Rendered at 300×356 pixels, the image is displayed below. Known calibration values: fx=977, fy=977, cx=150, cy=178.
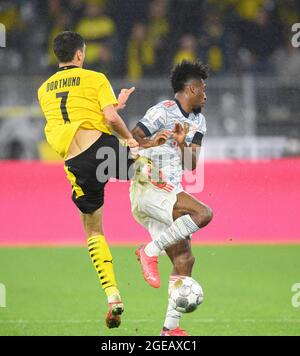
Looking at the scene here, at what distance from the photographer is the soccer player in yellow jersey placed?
7.51 m

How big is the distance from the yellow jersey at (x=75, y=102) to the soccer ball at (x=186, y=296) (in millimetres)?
1364

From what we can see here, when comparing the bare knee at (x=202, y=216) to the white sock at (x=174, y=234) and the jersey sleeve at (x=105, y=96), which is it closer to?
the white sock at (x=174, y=234)

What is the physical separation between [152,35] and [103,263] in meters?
8.83

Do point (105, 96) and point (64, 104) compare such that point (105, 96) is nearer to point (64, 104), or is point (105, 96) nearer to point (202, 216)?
point (64, 104)

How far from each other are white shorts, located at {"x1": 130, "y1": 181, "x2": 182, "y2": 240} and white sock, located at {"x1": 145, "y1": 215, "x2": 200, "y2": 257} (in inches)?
6.7

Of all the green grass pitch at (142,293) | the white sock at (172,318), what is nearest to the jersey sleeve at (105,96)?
the white sock at (172,318)

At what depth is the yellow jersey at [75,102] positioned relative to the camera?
750 cm

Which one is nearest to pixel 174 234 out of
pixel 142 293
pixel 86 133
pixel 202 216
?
pixel 202 216

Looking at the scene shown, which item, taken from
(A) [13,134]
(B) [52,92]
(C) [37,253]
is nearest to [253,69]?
(A) [13,134]

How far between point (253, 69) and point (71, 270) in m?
5.50

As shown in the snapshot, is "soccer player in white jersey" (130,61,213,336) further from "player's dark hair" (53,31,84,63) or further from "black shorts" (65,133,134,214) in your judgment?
"player's dark hair" (53,31,84,63)

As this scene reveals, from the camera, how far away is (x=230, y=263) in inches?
470

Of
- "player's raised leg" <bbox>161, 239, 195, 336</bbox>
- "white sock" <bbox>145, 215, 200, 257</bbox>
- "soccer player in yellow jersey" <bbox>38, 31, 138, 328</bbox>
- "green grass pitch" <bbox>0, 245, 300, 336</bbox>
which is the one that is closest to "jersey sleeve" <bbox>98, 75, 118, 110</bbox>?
"soccer player in yellow jersey" <bbox>38, 31, 138, 328</bbox>
